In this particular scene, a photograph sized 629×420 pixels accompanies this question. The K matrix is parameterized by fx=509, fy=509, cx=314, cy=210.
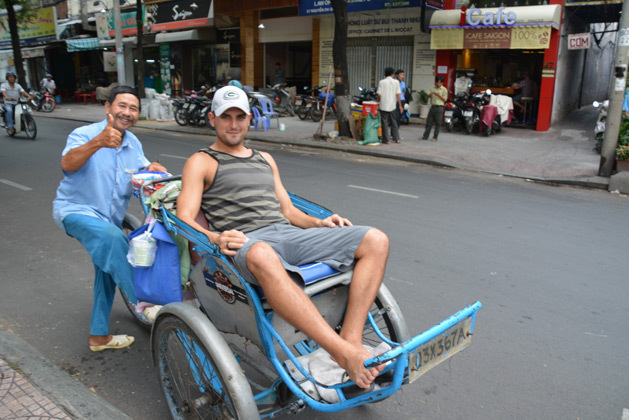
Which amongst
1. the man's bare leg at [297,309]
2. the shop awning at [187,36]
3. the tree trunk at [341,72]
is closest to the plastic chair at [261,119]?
the tree trunk at [341,72]

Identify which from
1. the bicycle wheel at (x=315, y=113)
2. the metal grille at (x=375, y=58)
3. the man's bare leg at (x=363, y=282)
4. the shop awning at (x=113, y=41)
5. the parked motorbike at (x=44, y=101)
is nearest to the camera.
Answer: the man's bare leg at (x=363, y=282)

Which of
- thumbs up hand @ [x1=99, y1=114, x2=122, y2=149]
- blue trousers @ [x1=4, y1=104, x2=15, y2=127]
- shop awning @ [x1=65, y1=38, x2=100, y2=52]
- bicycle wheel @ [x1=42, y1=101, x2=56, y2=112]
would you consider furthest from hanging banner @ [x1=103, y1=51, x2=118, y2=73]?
thumbs up hand @ [x1=99, y1=114, x2=122, y2=149]

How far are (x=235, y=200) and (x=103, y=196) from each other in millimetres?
1030

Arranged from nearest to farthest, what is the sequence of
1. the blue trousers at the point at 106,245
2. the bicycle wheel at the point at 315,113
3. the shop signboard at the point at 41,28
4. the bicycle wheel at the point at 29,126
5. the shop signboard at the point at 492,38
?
the blue trousers at the point at 106,245 < the bicycle wheel at the point at 29,126 < the shop signboard at the point at 492,38 < the bicycle wheel at the point at 315,113 < the shop signboard at the point at 41,28

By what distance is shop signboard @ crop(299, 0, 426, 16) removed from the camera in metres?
16.2

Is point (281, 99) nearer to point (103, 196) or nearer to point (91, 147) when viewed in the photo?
point (103, 196)

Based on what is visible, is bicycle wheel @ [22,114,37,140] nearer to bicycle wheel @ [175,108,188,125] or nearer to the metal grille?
bicycle wheel @ [175,108,188,125]

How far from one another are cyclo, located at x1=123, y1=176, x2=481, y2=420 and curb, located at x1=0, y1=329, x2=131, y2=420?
41 cm

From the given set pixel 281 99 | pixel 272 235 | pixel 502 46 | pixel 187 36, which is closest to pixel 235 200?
pixel 272 235

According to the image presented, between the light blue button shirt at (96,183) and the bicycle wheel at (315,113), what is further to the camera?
the bicycle wheel at (315,113)

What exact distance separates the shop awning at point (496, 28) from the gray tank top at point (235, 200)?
1337 centimetres

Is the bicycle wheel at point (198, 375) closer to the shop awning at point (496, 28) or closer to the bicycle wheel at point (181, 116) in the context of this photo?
the shop awning at point (496, 28)

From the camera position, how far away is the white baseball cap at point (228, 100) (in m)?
2.85

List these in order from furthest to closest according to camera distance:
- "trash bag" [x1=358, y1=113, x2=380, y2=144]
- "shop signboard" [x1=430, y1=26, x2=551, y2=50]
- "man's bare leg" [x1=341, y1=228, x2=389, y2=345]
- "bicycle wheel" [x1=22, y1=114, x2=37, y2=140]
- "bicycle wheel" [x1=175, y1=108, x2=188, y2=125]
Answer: "bicycle wheel" [x1=175, y1=108, x2=188, y2=125], "shop signboard" [x1=430, y1=26, x2=551, y2=50], "bicycle wheel" [x1=22, y1=114, x2=37, y2=140], "trash bag" [x1=358, y1=113, x2=380, y2=144], "man's bare leg" [x1=341, y1=228, x2=389, y2=345]
